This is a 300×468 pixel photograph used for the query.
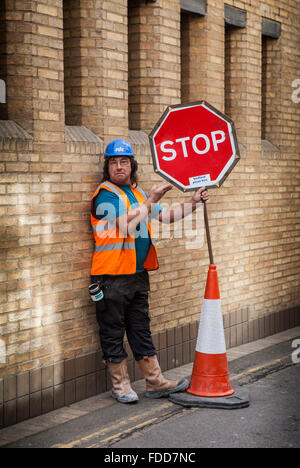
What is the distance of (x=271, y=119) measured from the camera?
32.6 ft

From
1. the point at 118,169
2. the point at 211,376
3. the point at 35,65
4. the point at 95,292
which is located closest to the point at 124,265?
the point at 95,292

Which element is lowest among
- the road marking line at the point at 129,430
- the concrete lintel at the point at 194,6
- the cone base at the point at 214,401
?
the road marking line at the point at 129,430

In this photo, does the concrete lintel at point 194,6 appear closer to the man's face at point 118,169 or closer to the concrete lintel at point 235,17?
the concrete lintel at point 235,17

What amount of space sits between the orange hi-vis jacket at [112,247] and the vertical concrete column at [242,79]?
3.17m

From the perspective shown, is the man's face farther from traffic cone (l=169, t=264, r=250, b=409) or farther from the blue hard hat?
traffic cone (l=169, t=264, r=250, b=409)

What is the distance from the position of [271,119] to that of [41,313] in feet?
16.5

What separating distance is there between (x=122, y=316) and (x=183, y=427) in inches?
46.0

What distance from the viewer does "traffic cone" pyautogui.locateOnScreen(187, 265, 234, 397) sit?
256 inches

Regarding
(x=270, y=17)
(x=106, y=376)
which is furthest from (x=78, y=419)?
(x=270, y=17)

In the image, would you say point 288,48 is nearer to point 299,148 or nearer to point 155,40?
point 299,148

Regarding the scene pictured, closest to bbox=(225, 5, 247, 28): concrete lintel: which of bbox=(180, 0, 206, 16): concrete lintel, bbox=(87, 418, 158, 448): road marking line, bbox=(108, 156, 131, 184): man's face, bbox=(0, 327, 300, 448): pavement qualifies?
bbox=(180, 0, 206, 16): concrete lintel

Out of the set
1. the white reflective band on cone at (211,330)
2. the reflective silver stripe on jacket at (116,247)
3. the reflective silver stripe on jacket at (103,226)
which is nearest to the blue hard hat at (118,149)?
the reflective silver stripe on jacket at (103,226)

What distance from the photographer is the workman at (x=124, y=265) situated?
21.1ft

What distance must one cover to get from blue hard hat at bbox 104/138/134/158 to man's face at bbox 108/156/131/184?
0.06m
